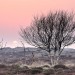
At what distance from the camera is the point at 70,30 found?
44844 mm

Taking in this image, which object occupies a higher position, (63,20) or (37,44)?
(63,20)

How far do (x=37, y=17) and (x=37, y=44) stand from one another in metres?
4.22

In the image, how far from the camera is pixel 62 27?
4412cm

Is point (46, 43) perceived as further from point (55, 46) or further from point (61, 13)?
point (61, 13)

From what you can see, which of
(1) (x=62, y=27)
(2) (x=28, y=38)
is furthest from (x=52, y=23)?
(2) (x=28, y=38)

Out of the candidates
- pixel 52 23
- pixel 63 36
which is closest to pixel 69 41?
pixel 63 36

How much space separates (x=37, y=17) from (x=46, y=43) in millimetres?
4382

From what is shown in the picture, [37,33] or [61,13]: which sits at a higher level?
[61,13]

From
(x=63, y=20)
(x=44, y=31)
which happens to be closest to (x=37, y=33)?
(x=44, y=31)

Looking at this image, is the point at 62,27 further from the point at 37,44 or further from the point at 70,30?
the point at 37,44

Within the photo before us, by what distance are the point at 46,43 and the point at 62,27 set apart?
3.45 meters

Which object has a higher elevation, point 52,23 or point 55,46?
point 52,23

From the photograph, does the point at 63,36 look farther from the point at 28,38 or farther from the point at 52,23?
the point at 28,38

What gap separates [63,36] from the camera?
1753 inches
